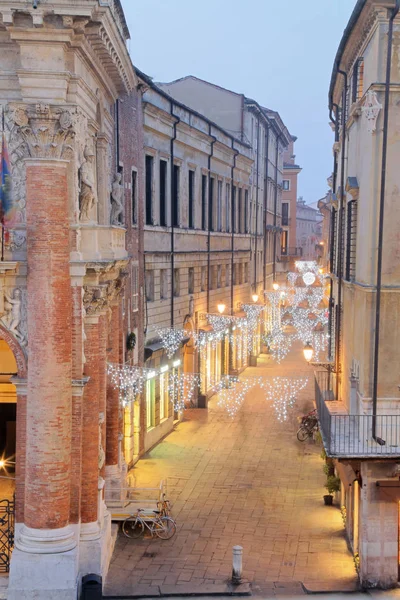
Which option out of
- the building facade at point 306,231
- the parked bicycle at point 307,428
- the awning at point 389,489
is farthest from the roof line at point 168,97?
the building facade at point 306,231

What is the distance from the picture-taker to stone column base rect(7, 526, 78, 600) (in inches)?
541

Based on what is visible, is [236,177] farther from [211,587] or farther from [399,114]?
[211,587]

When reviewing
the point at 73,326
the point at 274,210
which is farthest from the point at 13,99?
the point at 274,210

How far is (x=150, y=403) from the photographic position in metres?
26.0

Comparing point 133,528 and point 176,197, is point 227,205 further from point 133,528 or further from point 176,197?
point 133,528

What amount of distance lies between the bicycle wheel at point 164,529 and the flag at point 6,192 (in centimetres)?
813

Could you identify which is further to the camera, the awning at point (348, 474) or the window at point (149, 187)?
the window at point (149, 187)

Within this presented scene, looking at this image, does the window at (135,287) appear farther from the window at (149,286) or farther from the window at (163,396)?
the window at (163,396)

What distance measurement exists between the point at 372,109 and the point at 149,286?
12540 mm

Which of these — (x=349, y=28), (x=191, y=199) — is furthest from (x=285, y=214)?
(x=349, y=28)

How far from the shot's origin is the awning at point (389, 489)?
594 inches

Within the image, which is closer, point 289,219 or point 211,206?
point 211,206

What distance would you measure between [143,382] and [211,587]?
988 centimetres

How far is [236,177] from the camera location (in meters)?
39.4
